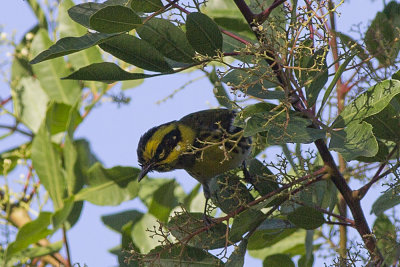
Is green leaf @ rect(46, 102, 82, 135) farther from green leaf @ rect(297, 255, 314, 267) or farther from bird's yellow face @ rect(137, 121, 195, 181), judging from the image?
green leaf @ rect(297, 255, 314, 267)

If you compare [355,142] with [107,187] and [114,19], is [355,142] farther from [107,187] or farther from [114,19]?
[107,187]

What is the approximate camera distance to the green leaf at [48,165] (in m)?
2.89

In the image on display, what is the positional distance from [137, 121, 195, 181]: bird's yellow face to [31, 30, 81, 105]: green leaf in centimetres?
43

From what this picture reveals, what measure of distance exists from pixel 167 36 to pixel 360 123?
679mm

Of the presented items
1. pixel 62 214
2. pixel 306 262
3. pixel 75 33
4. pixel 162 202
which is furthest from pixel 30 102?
pixel 306 262

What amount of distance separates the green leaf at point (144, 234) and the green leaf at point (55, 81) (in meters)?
0.76

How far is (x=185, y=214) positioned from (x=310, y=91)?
67cm

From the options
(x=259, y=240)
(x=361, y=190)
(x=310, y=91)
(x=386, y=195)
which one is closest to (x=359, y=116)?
(x=310, y=91)

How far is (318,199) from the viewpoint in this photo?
247 centimetres

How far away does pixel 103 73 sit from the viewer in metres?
2.04

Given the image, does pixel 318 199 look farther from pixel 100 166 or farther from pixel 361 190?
pixel 100 166

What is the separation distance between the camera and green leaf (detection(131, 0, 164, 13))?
75.1 inches

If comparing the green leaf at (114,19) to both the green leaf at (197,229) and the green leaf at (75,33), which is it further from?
the green leaf at (75,33)

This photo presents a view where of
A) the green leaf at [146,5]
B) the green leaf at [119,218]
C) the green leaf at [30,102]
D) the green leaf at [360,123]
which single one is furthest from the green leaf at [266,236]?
the green leaf at [30,102]
